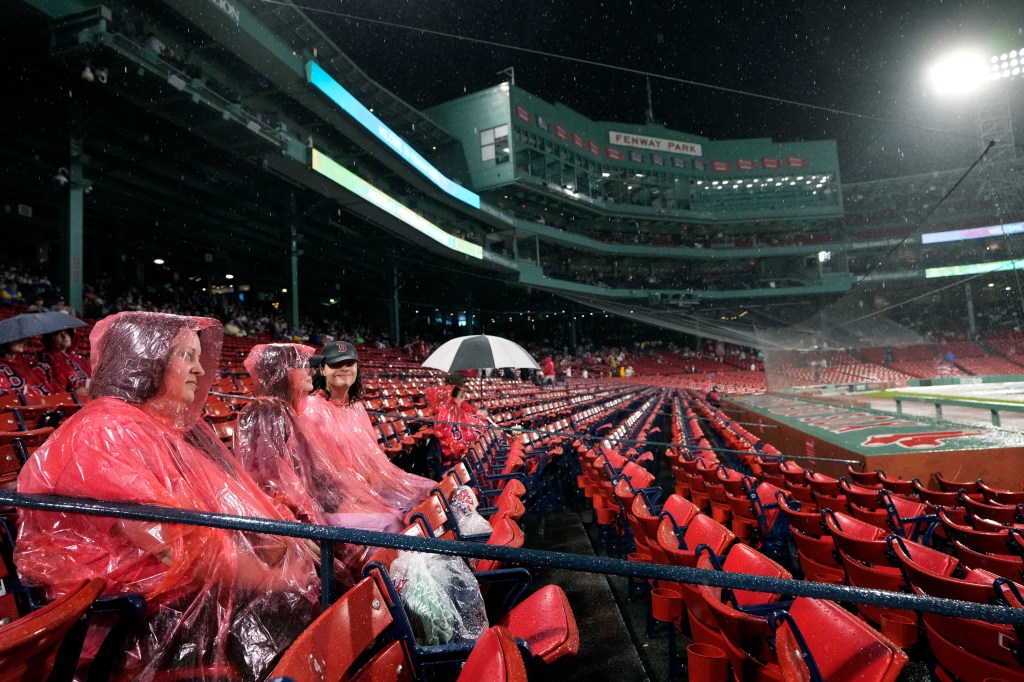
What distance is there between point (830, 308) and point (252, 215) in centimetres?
2055

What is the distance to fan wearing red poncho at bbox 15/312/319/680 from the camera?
4.55ft

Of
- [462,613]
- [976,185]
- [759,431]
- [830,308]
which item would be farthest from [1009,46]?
[462,613]

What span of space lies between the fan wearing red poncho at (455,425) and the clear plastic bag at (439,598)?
3.98 m

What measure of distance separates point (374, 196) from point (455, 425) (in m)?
14.1

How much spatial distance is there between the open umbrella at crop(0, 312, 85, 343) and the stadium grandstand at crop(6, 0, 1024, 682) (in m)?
0.04

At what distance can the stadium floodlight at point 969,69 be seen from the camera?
2402 cm

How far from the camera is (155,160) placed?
14.7m

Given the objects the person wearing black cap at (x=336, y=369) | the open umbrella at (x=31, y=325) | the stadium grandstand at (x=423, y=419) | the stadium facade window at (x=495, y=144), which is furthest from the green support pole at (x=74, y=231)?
the stadium facade window at (x=495, y=144)

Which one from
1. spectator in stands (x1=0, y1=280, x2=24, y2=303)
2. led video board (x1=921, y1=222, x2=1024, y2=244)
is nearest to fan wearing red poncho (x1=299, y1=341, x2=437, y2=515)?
spectator in stands (x1=0, y1=280, x2=24, y2=303)

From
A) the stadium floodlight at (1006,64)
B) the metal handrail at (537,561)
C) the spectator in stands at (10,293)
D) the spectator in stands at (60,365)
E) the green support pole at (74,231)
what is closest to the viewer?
the metal handrail at (537,561)

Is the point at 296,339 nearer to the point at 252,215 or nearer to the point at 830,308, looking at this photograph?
the point at 252,215

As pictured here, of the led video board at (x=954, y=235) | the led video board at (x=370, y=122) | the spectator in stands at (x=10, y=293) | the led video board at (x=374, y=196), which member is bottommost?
the spectator in stands at (x=10, y=293)

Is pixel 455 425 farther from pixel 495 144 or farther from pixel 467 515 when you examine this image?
pixel 495 144

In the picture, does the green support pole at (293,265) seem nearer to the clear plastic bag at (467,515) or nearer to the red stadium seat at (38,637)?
the clear plastic bag at (467,515)
